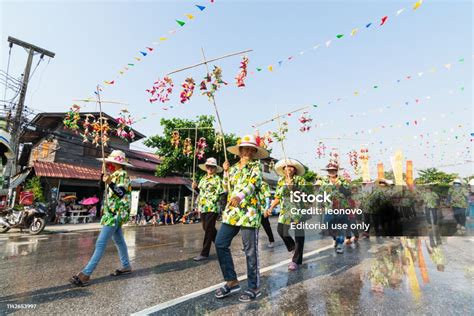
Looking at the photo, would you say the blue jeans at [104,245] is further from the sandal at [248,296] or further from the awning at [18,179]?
the awning at [18,179]

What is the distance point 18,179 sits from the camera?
15.0 m

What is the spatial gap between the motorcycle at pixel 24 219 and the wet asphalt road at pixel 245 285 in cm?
445

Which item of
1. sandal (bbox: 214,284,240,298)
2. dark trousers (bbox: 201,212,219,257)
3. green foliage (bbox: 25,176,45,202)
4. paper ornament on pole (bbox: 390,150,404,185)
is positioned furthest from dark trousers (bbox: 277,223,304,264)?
paper ornament on pole (bbox: 390,150,404,185)

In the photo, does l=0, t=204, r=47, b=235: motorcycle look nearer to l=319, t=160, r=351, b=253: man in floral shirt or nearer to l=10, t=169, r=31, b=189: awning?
l=10, t=169, r=31, b=189: awning

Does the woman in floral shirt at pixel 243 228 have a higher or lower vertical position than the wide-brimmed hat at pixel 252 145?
lower

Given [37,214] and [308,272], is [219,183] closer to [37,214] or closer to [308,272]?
[308,272]

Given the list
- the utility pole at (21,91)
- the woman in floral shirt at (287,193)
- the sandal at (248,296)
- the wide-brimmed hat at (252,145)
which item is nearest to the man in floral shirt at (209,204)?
the woman in floral shirt at (287,193)

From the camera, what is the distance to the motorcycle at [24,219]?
10477 mm

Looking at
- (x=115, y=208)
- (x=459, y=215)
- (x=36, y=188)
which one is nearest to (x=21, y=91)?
(x=36, y=188)

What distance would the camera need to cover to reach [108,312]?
9.97ft

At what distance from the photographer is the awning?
14.6 meters

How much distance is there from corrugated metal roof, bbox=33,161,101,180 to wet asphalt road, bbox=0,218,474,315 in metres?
10.1

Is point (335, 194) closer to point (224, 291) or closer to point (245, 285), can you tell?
point (245, 285)

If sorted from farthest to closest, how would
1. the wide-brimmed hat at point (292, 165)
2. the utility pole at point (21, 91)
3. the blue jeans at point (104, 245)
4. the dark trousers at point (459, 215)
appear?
1. the utility pole at point (21, 91)
2. the dark trousers at point (459, 215)
3. the wide-brimmed hat at point (292, 165)
4. the blue jeans at point (104, 245)
